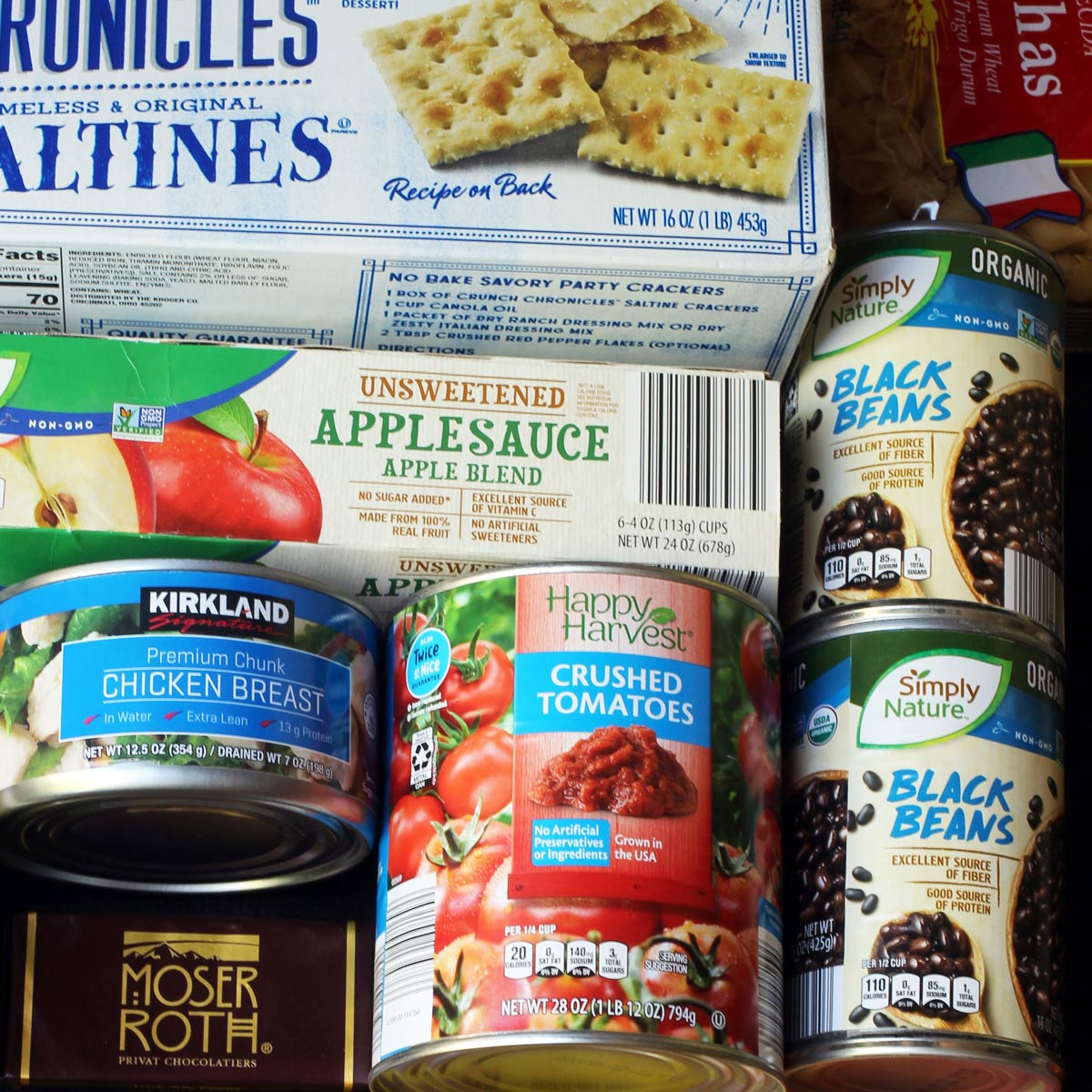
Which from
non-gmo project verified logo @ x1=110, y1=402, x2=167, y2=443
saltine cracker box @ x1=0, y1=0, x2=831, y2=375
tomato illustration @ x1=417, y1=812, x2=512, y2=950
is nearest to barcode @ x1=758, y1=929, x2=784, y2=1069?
tomato illustration @ x1=417, y1=812, x2=512, y2=950

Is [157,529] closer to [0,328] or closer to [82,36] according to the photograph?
[0,328]

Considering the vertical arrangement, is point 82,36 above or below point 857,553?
above

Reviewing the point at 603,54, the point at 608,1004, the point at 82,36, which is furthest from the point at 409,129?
the point at 608,1004

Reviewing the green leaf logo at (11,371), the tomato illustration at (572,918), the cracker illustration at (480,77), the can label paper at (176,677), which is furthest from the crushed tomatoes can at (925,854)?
the green leaf logo at (11,371)

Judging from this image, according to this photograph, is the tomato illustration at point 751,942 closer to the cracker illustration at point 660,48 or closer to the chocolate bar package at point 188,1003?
the chocolate bar package at point 188,1003

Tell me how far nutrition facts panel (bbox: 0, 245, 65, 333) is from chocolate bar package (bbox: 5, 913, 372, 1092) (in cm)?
56

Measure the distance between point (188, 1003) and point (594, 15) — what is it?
3.34ft

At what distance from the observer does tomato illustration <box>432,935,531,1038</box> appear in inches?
56.4

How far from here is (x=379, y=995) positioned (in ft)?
5.08

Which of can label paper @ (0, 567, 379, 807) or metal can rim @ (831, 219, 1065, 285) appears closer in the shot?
can label paper @ (0, 567, 379, 807)

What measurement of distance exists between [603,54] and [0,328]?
0.63m

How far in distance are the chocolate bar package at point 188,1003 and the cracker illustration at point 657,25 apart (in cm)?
90
